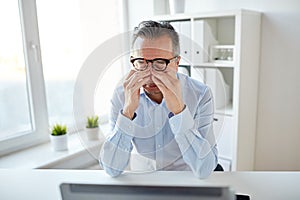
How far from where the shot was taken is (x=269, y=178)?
844 millimetres

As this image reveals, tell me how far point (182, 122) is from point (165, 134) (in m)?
0.13

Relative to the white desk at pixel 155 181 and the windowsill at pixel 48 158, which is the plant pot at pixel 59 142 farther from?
the white desk at pixel 155 181

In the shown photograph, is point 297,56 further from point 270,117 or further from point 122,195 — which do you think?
point 122,195

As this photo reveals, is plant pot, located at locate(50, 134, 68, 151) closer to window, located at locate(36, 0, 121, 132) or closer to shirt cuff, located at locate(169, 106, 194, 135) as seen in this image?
window, located at locate(36, 0, 121, 132)

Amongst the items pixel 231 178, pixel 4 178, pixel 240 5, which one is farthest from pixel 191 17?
pixel 4 178

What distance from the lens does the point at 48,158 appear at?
173 centimetres

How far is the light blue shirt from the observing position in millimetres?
896

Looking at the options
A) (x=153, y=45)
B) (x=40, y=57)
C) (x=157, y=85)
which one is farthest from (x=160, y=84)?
(x=40, y=57)

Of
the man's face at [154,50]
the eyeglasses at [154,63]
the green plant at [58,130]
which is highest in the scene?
the man's face at [154,50]

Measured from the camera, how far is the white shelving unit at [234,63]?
1.63 meters

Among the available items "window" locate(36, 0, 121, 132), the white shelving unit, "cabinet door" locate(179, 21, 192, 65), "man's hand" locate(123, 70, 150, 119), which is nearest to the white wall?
the white shelving unit

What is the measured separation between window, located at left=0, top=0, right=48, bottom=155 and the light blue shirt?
104 cm

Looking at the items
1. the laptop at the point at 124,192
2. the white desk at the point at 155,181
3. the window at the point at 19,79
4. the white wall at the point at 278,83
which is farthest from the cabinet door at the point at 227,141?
the laptop at the point at 124,192

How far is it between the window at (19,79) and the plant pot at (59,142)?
174 mm
